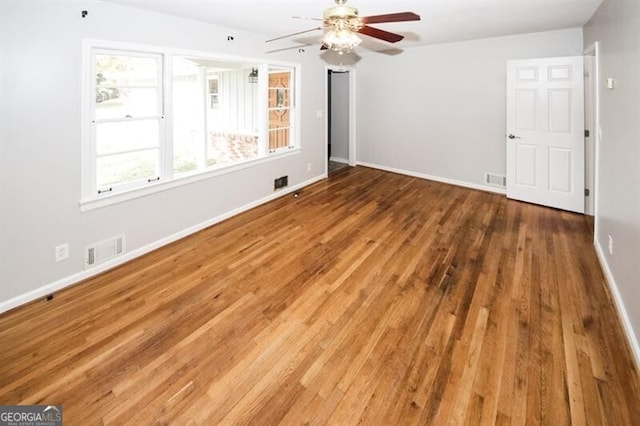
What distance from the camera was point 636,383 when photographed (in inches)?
74.0

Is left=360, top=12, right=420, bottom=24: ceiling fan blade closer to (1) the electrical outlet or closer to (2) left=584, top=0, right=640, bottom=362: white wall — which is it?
(2) left=584, top=0, right=640, bottom=362: white wall

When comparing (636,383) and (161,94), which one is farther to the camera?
(161,94)

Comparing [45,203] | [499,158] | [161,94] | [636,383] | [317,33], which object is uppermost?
[317,33]

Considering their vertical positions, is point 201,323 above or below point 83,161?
below

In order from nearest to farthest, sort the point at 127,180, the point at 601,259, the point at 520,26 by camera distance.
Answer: the point at 601,259 < the point at 127,180 < the point at 520,26

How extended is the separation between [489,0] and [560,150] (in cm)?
254

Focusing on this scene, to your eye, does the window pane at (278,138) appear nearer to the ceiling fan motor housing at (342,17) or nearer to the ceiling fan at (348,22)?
the ceiling fan at (348,22)

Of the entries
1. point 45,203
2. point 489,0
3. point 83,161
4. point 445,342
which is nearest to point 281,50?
point 489,0

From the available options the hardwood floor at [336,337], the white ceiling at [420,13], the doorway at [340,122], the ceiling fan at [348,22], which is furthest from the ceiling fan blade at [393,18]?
the doorway at [340,122]

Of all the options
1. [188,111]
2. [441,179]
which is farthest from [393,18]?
[441,179]

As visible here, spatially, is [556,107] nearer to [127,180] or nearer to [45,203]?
[127,180]

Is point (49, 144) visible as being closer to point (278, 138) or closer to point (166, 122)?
point (166, 122)

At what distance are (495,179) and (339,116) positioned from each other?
3921mm

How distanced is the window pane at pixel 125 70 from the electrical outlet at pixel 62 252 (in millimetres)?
1464
